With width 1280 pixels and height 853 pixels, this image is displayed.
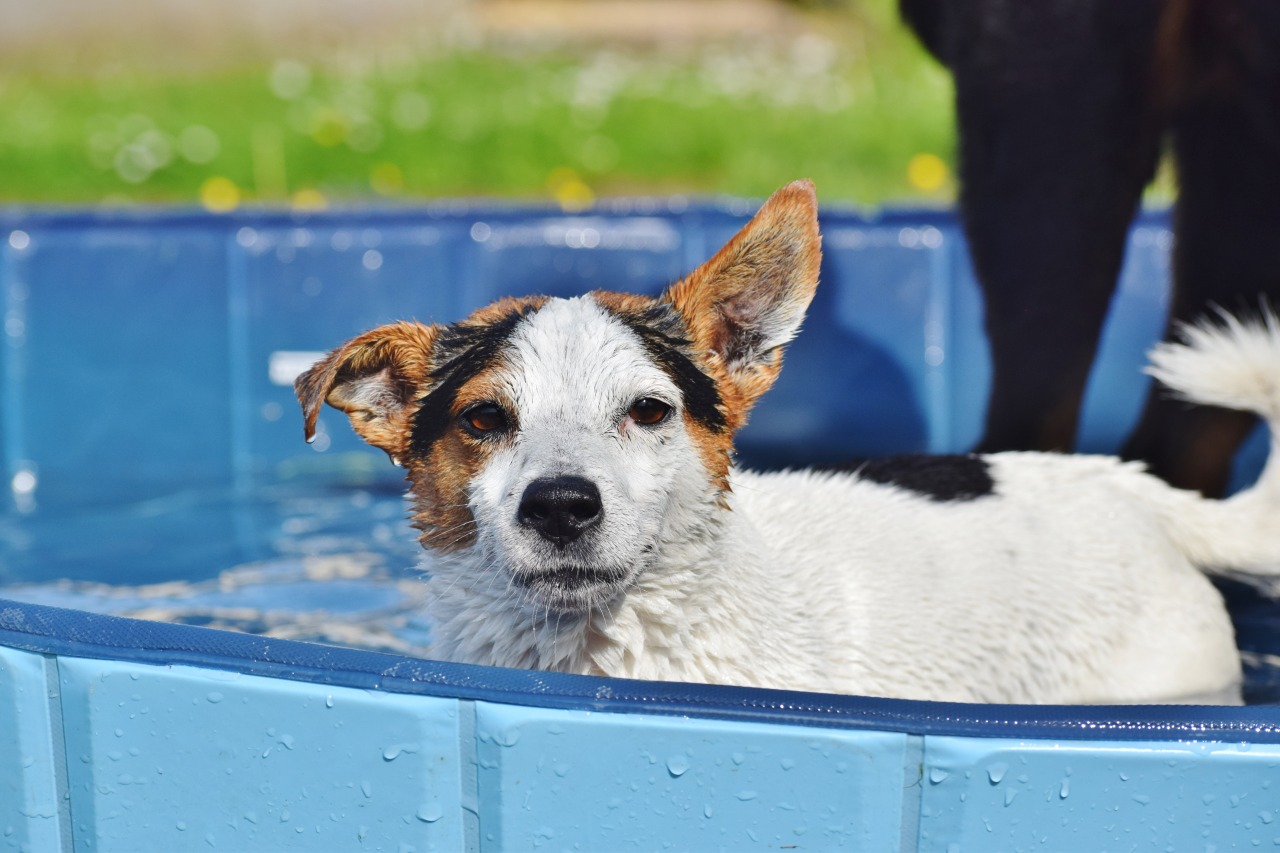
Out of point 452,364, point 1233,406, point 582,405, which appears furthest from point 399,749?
point 1233,406

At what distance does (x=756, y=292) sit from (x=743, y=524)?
45cm

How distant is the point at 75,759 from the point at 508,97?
9.41 meters

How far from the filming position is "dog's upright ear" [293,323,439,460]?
2654mm

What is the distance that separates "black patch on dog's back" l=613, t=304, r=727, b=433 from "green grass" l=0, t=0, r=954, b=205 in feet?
12.3

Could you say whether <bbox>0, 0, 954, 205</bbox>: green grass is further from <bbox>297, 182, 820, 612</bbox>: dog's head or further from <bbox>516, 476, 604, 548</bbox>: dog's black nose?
<bbox>516, 476, 604, 548</bbox>: dog's black nose

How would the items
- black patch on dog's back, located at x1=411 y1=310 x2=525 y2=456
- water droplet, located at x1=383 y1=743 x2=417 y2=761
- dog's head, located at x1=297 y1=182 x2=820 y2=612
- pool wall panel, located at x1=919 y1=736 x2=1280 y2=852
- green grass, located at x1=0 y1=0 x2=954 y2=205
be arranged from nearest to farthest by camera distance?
pool wall panel, located at x1=919 y1=736 x2=1280 y2=852 → water droplet, located at x1=383 y1=743 x2=417 y2=761 → dog's head, located at x1=297 y1=182 x2=820 y2=612 → black patch on dog's back, located at x1=411 y1=310 x2=525 y2=456 → green grass, located at x1=0 y1=0 x2=954 y2=205

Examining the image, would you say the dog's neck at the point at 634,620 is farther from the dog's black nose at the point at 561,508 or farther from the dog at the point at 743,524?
the dog's black nose at the point at 561,508

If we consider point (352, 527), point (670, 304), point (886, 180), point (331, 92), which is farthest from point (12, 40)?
point (670, 304)

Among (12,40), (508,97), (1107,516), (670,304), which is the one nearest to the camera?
(670,304)

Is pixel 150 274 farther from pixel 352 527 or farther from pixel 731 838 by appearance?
pixel 731 838

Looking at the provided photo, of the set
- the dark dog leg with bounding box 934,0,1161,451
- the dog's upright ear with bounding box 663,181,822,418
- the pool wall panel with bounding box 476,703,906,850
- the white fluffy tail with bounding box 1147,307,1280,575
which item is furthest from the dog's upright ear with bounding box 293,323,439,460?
the dark dog leg with bounding box 934,0,1161,451

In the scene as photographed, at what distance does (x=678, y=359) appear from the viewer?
268 cm

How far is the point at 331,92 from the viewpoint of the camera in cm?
1147

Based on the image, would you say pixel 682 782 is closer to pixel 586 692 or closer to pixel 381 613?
pixel 586 692
